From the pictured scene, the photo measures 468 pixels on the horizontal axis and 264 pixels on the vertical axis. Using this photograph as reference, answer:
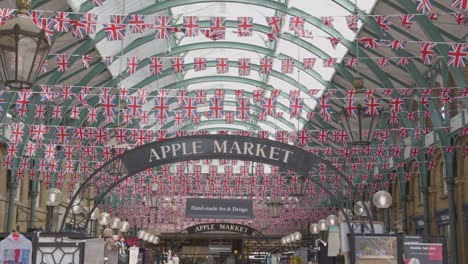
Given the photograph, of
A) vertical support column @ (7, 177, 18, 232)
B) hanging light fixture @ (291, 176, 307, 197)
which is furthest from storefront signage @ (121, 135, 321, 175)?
vertical support column @ (7, 177, 18, 232)

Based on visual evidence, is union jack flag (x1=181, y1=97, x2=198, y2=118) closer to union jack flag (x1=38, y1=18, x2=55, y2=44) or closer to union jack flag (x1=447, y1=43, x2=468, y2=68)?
union jack flag (x1=38, y1=18, x2=55, y2=44)

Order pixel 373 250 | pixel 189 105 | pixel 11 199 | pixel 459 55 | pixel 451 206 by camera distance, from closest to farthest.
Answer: pixel 373 250
pixel 459 55
pixel 189 105
pixel 451 206
pixel 11 199

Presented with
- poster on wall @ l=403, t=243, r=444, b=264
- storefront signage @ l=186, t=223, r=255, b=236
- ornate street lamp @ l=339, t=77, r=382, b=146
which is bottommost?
poster on wall @ l=403, t=243, r=444, b=264

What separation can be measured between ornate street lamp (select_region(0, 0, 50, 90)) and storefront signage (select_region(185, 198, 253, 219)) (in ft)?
65.7

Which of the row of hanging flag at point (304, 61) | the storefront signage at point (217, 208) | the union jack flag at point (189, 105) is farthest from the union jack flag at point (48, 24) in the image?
the storefront signage at point (217, 208)

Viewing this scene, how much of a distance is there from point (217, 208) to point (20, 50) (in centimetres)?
2051

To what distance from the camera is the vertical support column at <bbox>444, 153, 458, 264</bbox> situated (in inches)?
958

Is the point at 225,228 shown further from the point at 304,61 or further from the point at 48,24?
the point at 48,24

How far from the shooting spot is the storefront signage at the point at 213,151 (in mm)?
12266

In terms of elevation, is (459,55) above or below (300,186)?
above

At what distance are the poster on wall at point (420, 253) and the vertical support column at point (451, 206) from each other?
13.0 metres

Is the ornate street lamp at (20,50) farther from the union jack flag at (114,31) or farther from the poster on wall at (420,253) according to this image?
the union jack flag at (114,31)

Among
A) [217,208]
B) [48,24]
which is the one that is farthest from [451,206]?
[48,24]

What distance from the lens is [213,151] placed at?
→ 40.3 feet
